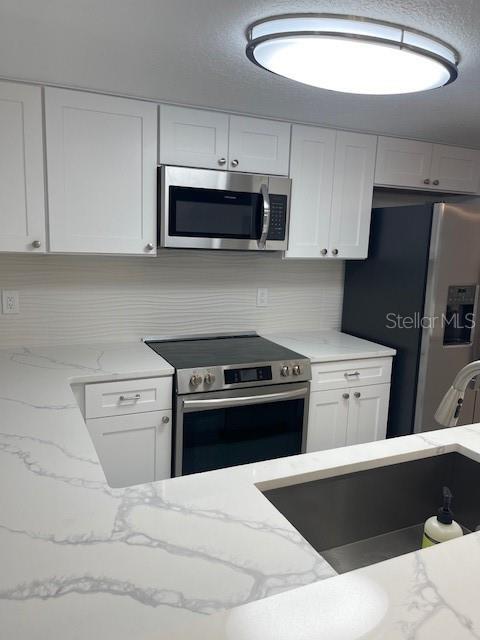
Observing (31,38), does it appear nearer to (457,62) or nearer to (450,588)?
(457,62)

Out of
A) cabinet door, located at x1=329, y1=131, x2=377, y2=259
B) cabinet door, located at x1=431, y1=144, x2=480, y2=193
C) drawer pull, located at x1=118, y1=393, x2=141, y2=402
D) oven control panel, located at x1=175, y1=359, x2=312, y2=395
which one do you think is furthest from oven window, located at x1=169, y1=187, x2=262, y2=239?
cabinet door, located at x1=431, y1=144, x2=480, y2=193

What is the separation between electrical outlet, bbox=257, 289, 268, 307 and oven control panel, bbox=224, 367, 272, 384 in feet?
2.50

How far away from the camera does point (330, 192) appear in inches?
113

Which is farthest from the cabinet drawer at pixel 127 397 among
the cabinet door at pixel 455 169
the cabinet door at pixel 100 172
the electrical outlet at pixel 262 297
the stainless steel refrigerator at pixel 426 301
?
the cabinet door at pixel 455 169

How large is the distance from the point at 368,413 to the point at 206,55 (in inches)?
81.9

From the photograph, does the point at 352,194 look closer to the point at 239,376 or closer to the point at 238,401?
the point at 239,376

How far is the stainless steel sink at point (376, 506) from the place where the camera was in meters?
1.28

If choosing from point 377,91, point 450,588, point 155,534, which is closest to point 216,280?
point 377,91

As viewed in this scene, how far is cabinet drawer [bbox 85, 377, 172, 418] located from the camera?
2203 millimetres

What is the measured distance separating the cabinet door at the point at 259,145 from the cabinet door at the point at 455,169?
1067 millimetres

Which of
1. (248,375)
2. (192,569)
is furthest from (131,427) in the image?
(192,569)

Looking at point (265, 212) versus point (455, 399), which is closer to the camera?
point (455, 399)

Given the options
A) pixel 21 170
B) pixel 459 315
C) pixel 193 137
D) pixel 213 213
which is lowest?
pixel 459 315

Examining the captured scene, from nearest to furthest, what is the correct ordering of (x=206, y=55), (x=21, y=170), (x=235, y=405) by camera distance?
(x=206, y=55), (x=21, y=170), (x=235, y=405)
